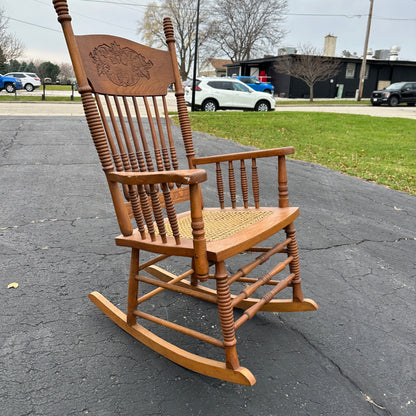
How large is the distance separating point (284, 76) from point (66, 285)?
93.0 ft

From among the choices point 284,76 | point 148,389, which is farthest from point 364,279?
point 284,76

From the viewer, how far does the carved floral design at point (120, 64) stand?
62.9 inches

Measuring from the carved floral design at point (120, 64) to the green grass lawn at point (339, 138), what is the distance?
3.53 m

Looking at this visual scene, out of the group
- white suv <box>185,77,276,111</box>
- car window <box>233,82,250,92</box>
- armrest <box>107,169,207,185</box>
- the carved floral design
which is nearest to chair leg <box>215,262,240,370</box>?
armrest <box>107,169,207,185</box>

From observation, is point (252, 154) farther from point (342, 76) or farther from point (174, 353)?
point (342, 76)

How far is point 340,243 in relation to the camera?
2.70 meters

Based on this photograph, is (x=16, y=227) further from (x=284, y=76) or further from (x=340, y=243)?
(x=284, y=76)

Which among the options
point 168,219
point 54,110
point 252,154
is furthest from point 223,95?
point 168,219

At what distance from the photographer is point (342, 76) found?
29.0 meters

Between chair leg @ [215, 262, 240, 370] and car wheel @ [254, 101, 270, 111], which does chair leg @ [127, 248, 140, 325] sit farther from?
car wheel @ [254, 101, 270, 111]

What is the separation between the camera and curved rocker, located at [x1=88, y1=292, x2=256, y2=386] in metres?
1.26

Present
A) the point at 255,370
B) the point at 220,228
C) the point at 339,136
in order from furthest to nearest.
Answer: the point at 339,136, the point at 220,228, the point at 255,370

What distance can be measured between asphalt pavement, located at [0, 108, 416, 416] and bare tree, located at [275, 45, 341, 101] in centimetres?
2330

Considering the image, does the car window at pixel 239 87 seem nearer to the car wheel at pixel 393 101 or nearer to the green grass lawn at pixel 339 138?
the green grass lawn at pixel 339 138
